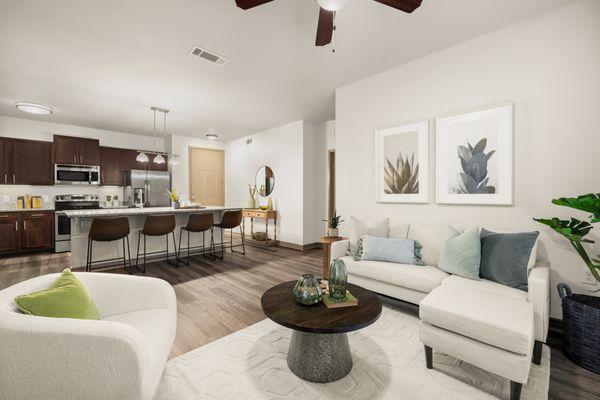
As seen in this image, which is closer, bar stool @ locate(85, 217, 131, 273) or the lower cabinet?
bar stool @ locate(85, 217, 131, 273)

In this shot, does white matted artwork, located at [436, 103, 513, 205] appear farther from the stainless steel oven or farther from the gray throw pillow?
the stainless steel oven

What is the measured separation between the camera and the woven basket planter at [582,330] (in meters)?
1.84

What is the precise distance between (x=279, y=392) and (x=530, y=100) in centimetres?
332

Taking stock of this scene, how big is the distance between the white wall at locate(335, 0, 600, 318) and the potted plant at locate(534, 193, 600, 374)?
0.92ft

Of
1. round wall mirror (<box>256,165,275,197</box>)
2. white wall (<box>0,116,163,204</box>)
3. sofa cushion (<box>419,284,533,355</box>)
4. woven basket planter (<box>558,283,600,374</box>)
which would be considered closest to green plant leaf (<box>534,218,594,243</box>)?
woven basket planter (<box>558,283,600,374</box>)

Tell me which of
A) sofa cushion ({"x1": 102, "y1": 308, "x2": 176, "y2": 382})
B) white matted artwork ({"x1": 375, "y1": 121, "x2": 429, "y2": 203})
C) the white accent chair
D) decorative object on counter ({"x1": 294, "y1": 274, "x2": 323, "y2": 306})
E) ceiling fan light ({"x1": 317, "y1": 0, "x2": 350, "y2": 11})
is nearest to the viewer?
the white accent chair

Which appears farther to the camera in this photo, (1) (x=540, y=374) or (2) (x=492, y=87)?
(2) (x=492, y=87)

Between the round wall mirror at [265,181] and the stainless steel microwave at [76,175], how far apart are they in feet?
12.6

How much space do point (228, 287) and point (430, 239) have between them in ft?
8.48

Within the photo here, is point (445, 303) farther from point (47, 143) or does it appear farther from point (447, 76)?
point (47, 143)

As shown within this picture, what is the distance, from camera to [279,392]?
1611 millimetres

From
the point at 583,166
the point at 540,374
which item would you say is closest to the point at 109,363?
the point at 540,374

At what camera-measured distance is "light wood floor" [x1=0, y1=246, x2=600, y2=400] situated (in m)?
1.82

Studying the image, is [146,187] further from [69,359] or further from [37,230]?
[69,359]
